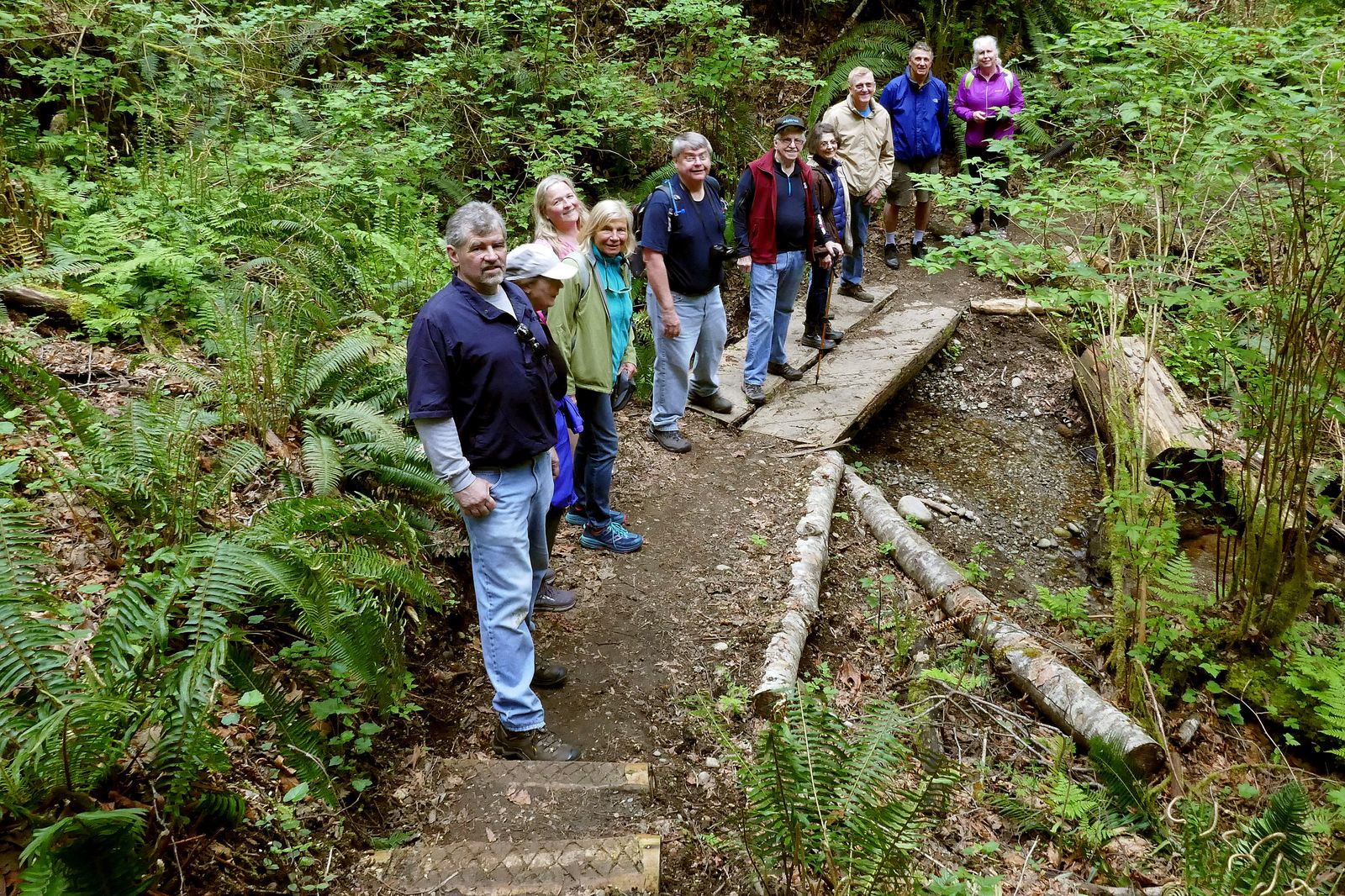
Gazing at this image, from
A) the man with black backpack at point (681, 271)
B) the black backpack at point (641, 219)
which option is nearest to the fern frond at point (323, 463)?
the black backpack at point (641, 219)

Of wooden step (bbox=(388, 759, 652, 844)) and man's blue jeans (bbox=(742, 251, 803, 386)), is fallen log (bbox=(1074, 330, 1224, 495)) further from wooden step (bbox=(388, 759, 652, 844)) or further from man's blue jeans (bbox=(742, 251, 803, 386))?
wooden step (bbox=(388, 759, 652, 844))

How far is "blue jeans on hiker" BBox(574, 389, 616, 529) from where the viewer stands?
16.3ft

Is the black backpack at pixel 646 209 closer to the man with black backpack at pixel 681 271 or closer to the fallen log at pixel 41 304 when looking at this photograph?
the man with black backpack at pixel 681 271

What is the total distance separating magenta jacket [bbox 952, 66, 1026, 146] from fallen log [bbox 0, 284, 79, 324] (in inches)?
349

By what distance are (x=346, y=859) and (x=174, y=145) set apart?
283 inches

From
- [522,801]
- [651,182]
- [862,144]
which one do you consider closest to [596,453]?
[522,801]

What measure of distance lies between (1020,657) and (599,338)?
10.3ft

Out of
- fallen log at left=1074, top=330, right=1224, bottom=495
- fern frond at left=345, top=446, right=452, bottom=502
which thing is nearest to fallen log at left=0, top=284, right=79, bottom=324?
fern frond at left=345, top=446, right=452, bottom=502

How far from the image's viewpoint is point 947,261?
551 cm

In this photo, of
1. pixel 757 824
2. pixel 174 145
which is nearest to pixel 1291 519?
pixel 757 824

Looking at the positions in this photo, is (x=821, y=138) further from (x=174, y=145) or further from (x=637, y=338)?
(x=174, y=145)

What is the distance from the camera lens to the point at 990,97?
952 cm

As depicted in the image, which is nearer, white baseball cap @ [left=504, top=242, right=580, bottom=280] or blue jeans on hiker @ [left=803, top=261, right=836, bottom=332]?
white baseball cap @ [left=504, top=242, right=580, bottom=280]

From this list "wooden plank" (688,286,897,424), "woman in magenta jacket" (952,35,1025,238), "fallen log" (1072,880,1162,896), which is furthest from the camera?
"woman in magenta jacket" (952,35,1025,238)
